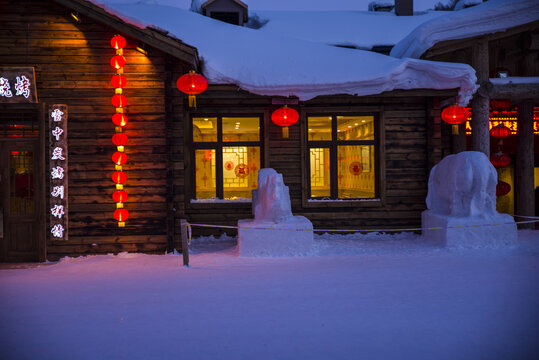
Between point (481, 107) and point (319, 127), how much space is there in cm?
398

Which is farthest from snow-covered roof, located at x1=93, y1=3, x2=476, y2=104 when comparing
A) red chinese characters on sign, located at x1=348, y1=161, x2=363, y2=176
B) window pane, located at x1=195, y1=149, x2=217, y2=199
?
window pane, located at x1=195, y1=149, x2=217, y2=199

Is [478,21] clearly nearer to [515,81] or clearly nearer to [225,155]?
[515,81]

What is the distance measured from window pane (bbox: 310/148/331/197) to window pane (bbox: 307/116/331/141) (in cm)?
35

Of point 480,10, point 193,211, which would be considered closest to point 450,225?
point 480,10

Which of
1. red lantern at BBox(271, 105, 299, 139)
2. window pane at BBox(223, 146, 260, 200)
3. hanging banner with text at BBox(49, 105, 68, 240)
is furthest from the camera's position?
window pane at BBox(223, 146, 260, 200)

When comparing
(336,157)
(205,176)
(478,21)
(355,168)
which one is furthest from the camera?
(355,168)

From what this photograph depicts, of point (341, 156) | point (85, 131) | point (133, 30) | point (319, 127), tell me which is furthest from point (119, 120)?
point (341, 156)

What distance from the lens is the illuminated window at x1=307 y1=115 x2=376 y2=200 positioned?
34.0ft

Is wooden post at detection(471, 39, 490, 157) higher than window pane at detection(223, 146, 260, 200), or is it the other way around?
wooden post at detection(471, 39, 490, 157)

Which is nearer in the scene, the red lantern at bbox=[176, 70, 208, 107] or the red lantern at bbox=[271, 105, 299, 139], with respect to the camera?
the red lantern at bbox=[176, 70, 208, 107]

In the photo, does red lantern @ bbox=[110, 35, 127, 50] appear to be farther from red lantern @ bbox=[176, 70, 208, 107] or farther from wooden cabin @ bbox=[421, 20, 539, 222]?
wooden cabin @ bbox=[421, 20, 539, 222]

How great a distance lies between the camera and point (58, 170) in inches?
317

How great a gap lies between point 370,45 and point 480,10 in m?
3.47

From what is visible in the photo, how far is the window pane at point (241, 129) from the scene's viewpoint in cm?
1022
